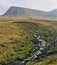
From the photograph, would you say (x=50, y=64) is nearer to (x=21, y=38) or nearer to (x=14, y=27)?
(x=21, y=38)

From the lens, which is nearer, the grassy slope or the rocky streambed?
the rocky streambed

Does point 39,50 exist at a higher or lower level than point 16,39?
lower

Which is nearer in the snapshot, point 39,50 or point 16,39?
point 39,50

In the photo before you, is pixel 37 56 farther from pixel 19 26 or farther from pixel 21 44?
pixel 19 26

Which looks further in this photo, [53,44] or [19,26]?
[19,26]

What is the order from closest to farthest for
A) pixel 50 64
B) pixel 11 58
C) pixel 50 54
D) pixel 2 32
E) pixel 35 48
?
pixel 50 64
pixel 11 58
pixel 50 54
pixel 35 48
pixel 2 32

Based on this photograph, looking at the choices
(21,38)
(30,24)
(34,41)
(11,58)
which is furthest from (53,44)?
(30,24)

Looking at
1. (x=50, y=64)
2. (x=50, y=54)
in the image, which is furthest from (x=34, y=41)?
(x=50, y=64)

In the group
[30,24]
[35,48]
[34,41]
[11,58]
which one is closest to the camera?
[11,58]

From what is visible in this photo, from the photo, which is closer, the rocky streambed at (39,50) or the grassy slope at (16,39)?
the rocky streambed at (39,50)
